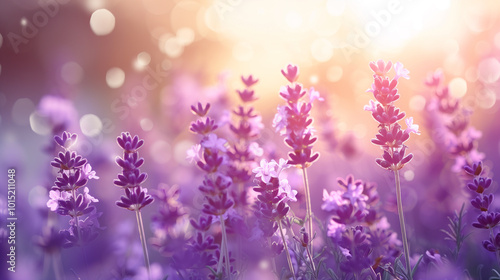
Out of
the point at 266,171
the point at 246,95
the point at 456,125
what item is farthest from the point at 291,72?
the point at 456,125

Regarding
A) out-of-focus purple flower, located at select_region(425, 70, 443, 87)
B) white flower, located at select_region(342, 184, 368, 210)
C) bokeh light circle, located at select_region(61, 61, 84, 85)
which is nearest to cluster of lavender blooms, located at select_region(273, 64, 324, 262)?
white flower, located at select_region(342, 184, 368, 210)

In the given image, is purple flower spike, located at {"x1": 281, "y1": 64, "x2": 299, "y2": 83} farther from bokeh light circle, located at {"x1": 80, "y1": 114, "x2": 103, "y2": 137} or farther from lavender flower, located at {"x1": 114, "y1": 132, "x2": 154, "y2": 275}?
bokeh light circle, located at {"x1": 80, "y1": 114, "x2": 103, "y2": 137}

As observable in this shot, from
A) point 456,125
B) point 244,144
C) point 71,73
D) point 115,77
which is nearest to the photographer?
point 244,144

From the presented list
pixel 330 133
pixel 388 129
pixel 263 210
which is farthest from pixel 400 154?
pixel 330 133

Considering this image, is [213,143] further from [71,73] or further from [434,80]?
[71,73]

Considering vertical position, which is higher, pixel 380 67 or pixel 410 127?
pixel 380 67

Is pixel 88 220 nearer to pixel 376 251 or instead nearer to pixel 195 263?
pixel 195 263

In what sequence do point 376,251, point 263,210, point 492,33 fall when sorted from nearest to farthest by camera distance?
1. point 263,210
2. point 376,251
3. point 492,33
